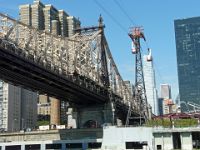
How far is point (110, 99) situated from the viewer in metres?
122

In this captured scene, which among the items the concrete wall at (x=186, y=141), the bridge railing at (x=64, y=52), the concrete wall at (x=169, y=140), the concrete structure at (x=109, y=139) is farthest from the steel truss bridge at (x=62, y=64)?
the concrete wall at (x=186, y=141)

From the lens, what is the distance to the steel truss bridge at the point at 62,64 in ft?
242

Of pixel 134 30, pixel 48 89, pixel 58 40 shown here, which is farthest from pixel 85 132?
pixel 134 30

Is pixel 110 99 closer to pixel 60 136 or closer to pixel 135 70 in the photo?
pixel 135 70

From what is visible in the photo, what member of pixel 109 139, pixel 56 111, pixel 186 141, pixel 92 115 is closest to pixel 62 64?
pixel 109 139

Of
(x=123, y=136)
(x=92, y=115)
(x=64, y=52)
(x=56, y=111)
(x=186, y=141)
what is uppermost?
(x=64, y=52)

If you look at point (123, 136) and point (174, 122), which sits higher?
point (174, 122)

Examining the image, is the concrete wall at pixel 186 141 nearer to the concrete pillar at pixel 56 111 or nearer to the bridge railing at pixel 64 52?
the bridge railing at pixel 64 52

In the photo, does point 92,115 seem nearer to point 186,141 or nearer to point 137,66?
point 137,66

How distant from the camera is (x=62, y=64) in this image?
311 feet

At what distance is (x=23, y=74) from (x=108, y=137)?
26.5 metres

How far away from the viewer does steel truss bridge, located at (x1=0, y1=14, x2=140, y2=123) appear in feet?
242

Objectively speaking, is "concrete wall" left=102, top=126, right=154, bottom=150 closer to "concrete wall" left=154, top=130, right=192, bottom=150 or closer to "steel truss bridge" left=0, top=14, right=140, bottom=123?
"concrete wall" left=154, top=130, right=192, bottom=150

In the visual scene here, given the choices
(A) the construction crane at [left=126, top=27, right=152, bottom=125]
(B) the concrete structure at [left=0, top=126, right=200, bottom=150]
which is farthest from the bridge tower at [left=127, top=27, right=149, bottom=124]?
(B) the concrete structure at [left=0, top=126, right=200, bottom=150]
